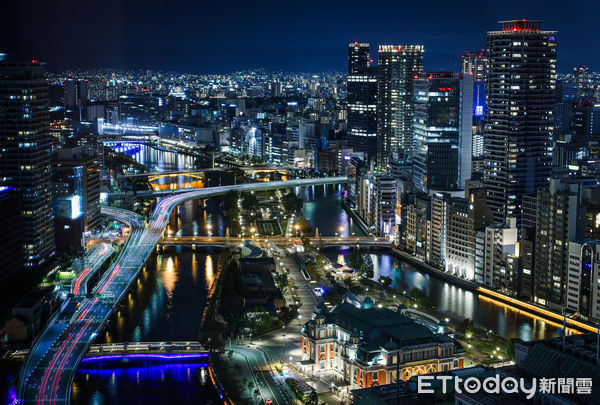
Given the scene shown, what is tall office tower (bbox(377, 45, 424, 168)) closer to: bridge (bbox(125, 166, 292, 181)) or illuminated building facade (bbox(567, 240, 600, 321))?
bridge (bbox(125, 166, 292, 181))

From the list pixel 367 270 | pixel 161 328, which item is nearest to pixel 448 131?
pixel 367 270

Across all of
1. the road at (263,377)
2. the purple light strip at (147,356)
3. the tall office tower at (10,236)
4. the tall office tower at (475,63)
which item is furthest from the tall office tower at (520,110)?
the tall office tower at (475,63)

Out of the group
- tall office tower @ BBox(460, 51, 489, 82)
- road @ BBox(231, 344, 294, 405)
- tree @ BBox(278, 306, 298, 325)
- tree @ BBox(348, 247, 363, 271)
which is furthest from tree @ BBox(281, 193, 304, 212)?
tall office tower @ BBox(460, 51, 489, 82)

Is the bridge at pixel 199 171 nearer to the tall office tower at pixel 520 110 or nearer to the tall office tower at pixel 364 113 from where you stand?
the tall office tower at pixel 364 113

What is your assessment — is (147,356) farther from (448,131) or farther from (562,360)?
(448,131)

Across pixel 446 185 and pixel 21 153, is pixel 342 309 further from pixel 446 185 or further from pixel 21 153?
pixel 446 185
